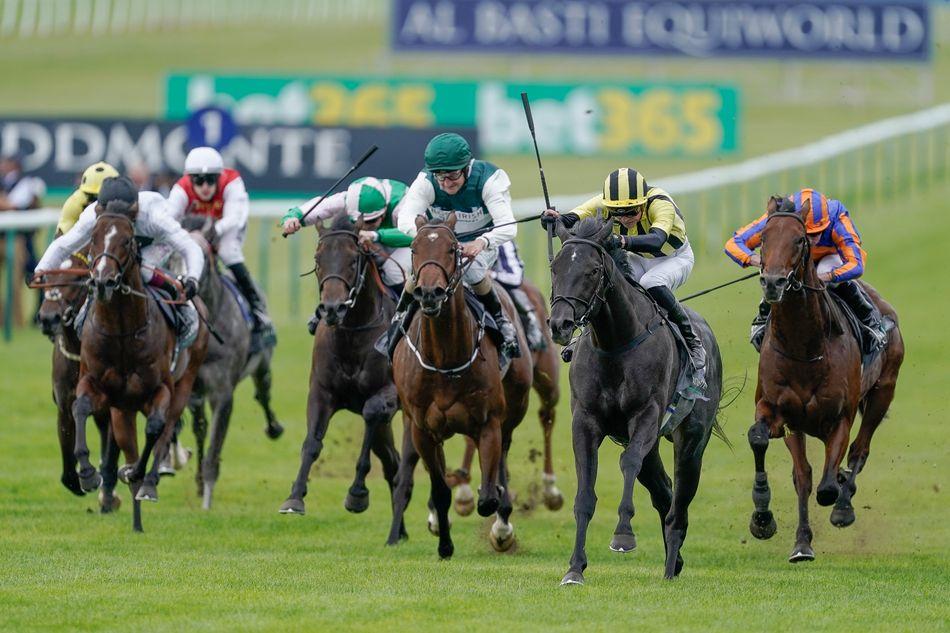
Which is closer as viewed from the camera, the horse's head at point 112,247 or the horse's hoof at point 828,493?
the horse's hoof at point 828,493

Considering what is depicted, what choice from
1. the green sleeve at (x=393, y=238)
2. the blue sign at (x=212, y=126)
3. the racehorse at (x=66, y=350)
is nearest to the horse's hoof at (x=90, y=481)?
the racehorse at (x=66, y=350)

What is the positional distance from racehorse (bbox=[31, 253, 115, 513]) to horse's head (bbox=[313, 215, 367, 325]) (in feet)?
6.10

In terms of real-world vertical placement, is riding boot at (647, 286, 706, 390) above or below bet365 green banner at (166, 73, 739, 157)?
below

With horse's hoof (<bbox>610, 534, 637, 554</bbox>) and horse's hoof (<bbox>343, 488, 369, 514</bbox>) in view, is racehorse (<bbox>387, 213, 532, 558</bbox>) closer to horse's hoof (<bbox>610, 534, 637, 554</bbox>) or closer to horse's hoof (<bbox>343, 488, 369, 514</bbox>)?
horse's hoof (<bbox>343, 488, 369, 514</bbox>)

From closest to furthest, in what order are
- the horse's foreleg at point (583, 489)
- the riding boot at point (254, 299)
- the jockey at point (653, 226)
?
the horse's foreleg at point (583, 489) → the jockey at point (653, 226) → the riding boot at point (254, 299)

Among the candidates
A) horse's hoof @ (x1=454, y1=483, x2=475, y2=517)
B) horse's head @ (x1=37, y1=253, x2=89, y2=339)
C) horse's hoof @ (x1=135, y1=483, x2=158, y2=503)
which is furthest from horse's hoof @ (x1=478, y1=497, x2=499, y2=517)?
horse's head @ (x1=37, y1=253, x2=89, y2=339)

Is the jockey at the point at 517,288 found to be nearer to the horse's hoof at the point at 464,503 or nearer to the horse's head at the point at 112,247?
the horse's hoof at the point at 464,503

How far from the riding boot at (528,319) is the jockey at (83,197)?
2957mm

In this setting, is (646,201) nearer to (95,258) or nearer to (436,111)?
(95,258)

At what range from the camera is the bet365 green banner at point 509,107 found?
32.8 metres

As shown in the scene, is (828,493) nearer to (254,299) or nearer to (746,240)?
(746,240)

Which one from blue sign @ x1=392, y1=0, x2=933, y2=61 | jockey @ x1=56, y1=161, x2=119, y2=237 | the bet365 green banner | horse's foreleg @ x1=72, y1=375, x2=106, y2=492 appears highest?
blue sign @ x1=392, y1=0, x2=933, y2=61

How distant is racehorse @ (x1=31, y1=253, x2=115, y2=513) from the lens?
12.3 m

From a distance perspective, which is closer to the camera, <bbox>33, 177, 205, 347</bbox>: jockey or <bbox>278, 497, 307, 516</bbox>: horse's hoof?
<bbox>278, 497, 307, 516</bbox>: horse's hoof
